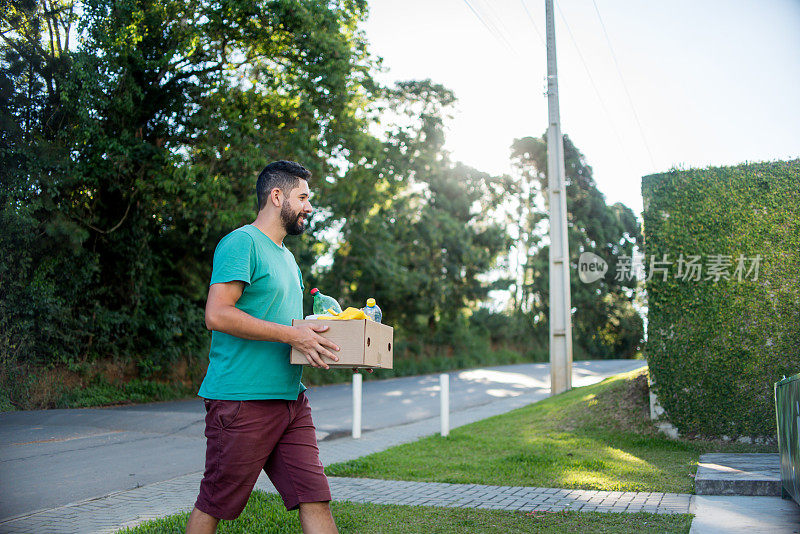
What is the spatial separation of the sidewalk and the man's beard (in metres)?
3.33

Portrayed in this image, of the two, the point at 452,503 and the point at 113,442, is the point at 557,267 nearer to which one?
the point at 113,442

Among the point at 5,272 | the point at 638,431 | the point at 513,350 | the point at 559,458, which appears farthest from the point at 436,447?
the point at 513,350

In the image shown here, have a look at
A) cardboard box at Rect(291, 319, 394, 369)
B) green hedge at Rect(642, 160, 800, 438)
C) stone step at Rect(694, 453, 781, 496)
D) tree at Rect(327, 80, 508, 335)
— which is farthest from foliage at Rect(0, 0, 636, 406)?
cardboard box at Rect(291, 319, 394, 369)

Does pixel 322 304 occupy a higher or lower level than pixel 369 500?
higher

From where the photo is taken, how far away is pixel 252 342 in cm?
329

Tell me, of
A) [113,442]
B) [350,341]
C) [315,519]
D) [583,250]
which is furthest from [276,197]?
[583,250]

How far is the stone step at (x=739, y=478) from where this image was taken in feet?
20.2

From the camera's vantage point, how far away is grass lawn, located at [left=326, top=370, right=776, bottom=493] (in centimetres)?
731

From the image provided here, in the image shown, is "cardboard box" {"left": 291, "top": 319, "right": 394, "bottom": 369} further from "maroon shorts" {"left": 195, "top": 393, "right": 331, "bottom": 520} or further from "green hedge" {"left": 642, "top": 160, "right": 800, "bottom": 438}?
"green hedge" {"left": 642, "top": 160, "right": 800, "bottom": 438}

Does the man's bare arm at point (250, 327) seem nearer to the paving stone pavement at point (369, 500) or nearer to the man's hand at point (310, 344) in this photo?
the man's hand at point (310, 344)

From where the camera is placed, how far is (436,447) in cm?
966

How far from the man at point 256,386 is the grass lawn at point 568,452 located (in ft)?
14.1

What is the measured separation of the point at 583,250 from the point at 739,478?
36.1m

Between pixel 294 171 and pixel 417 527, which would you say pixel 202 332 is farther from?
pixel 294 171
